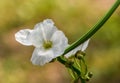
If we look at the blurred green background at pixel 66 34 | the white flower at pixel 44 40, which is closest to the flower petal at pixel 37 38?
the white flower at pixel 44 40

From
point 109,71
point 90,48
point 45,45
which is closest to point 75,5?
point 90,48

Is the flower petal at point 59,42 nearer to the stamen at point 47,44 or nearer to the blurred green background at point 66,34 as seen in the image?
the stamen at point 47,44

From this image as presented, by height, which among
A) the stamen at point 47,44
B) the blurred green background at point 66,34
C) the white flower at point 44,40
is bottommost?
the blurred green background at point 66,34

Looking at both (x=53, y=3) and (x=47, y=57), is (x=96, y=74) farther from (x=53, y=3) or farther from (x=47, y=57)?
(x=47, y=57)

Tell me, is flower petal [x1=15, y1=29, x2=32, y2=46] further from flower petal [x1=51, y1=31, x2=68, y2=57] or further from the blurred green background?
the blurred green background

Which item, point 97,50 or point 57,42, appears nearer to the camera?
point 57,42

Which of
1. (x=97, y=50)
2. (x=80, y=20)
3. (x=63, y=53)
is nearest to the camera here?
(x=63, y=53)
